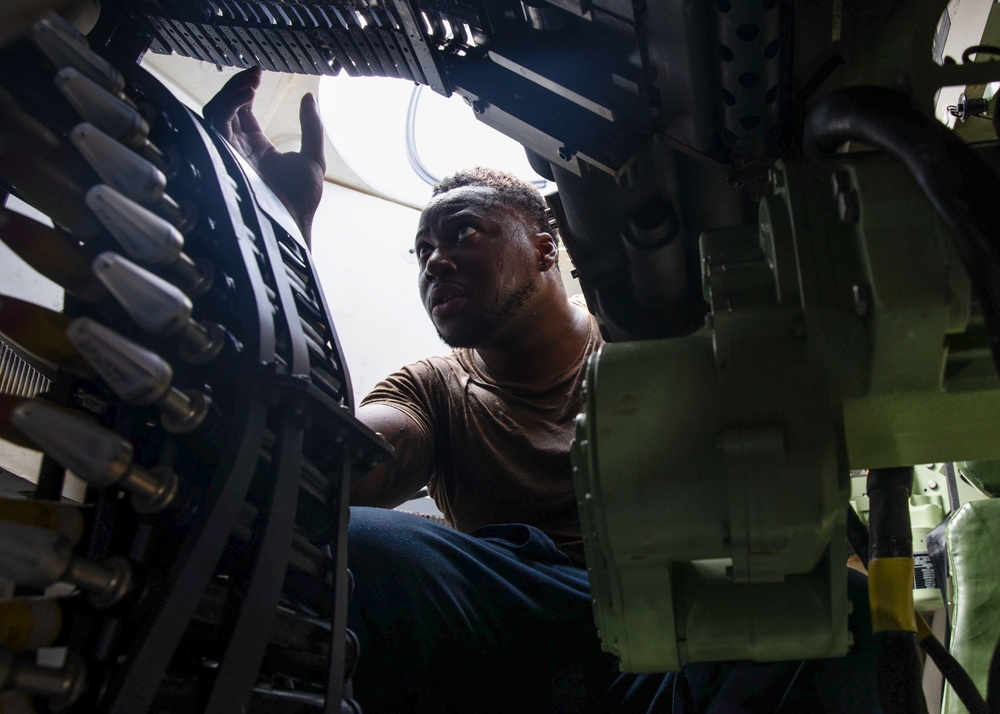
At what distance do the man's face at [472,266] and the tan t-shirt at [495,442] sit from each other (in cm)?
10

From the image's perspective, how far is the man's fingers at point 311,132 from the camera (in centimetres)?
99

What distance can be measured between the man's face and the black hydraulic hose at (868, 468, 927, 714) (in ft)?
2.94

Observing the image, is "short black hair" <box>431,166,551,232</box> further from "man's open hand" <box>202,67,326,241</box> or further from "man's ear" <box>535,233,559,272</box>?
"man's open hand" <box>202,67,326,241</box>

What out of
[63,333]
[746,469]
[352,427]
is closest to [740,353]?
[746,469]

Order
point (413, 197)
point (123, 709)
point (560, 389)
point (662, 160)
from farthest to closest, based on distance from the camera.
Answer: point (413, 197)
point (560, 389)
point (662, 160)
point (123, 709)

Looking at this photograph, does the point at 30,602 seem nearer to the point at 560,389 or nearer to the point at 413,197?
the point at 560,389

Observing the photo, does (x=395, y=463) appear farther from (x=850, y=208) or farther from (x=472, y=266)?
(x=850, y=208)

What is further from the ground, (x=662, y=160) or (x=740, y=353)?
(x=662, y=160)

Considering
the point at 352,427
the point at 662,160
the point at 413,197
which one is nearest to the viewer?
the point at 352,427

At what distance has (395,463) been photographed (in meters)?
1.26

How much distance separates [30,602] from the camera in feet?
1.55

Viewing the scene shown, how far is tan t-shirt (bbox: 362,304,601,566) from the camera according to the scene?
123 cm

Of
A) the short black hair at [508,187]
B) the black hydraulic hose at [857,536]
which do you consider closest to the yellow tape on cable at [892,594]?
the black hydraulic hose at [857,536]

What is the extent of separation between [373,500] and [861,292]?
3.06ft
